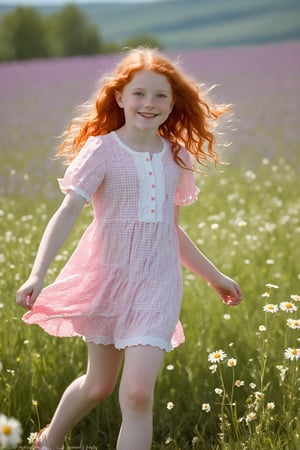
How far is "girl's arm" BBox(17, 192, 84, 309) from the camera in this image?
269 centimetres

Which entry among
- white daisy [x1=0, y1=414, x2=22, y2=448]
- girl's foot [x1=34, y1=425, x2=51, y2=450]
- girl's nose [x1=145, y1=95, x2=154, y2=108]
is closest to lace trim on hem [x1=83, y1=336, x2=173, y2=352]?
girl's foot [x1=34, y1=425, x2=51, y2=450]

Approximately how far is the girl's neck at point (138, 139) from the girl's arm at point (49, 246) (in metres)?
0.30

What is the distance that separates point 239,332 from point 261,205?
2915 mm

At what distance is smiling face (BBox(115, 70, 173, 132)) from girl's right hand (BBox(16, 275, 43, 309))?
67 cm

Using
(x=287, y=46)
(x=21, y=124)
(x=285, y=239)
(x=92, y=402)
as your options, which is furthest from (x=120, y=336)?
(x=287, y=46)

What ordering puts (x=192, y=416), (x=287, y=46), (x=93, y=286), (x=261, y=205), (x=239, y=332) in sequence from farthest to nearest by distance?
(x=287, y=46)
(x=261, y=205)
(x=239, y=332)
(x=192, y=416)
(x=93, y=286)

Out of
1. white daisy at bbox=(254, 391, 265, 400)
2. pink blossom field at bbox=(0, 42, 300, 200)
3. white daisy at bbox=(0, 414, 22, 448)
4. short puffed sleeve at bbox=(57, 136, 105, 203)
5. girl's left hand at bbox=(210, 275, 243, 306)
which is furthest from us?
pink blossom field at bbox=(0, 42, 300, 200)

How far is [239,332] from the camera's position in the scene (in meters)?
4.16

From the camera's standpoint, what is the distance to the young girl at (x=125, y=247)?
2.78 m

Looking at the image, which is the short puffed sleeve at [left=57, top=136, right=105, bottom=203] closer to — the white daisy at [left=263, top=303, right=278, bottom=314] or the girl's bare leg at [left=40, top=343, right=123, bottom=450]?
the girl's bare leg at [left=40, top=343, right=123, bottom=450]

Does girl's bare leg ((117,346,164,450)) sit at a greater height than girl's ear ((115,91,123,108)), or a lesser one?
lesser

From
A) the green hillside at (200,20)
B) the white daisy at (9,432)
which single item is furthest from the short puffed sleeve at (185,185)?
the green hillside at (200,20)

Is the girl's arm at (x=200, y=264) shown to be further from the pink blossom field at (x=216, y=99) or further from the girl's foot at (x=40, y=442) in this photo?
the pink blossom field at (x=216, y=99)

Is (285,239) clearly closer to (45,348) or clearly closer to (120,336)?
(45,348)
